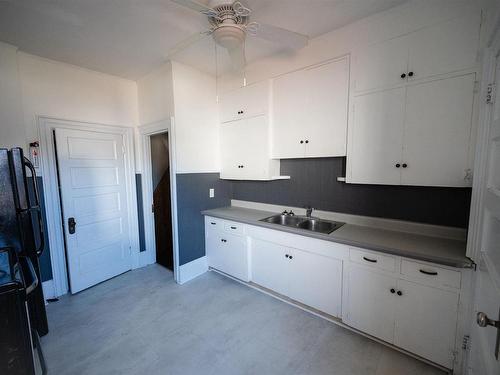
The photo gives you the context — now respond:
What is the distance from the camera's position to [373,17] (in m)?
1.82

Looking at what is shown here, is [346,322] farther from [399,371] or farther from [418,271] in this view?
[418,271]

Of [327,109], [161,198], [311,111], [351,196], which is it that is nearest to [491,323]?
[351,196]

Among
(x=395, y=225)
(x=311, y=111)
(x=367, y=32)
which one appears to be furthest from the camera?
(x=311, y=111)

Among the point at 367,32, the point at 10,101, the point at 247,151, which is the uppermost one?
the point at 367,32

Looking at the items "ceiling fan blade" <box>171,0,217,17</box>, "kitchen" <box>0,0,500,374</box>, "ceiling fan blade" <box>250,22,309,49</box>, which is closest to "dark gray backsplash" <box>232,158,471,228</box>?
"kitchen" <box>0,0,500,374</box>

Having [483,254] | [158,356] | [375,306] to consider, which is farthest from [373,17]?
[158,356]

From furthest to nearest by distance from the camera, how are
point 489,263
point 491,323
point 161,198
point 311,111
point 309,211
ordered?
1. point 161,198
2. point 309,211
3. point 311,111
4. point 489,263
5. point 491,323

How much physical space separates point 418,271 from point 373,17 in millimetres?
2047

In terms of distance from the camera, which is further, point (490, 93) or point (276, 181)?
point (276, 181)

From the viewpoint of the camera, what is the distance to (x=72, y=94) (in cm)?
254

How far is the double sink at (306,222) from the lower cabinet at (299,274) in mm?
309

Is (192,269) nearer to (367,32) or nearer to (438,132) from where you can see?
(438,132)

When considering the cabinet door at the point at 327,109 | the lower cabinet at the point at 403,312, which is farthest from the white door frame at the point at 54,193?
the lower cabinet at the point at 403,312

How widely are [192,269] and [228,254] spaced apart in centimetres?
56
